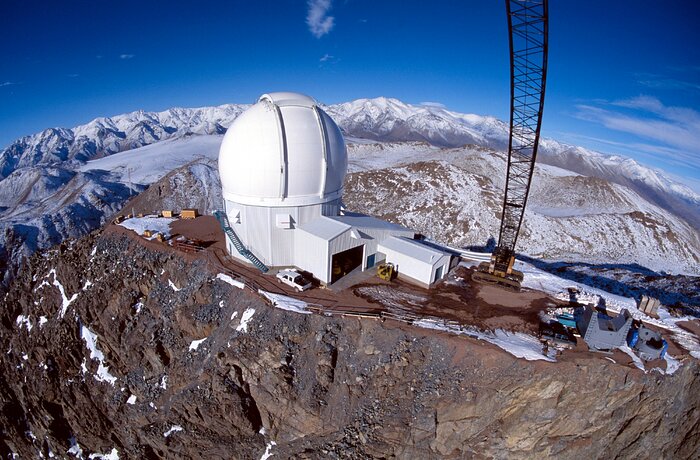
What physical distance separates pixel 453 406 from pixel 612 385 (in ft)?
25.2

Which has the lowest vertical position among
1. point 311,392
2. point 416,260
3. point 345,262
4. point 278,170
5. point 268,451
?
point 268,451

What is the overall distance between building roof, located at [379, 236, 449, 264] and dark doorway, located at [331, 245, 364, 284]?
7.06 ft

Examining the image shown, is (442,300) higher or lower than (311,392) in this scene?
higher

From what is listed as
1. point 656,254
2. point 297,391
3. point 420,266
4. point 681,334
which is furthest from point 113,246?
point 656,254

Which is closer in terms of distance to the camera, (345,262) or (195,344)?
(195,344)

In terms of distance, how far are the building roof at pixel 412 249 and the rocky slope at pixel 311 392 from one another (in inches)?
273

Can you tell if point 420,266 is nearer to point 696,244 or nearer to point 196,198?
point 196,198

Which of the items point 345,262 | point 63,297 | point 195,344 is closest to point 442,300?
point 345,262

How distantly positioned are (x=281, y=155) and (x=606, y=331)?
2149 centimetres

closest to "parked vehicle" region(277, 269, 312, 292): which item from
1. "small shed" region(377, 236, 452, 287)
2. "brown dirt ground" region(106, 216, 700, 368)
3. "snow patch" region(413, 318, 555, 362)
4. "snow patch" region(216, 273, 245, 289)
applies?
"brown dirt ground" region(106, 216, 700, 368)

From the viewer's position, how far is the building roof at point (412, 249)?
76.1 feet

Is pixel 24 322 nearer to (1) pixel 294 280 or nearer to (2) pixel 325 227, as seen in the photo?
(1) pixel 294 280

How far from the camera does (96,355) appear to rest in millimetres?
25922

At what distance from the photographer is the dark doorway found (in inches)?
933
